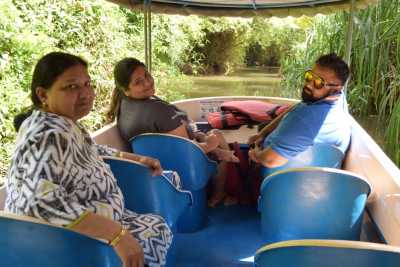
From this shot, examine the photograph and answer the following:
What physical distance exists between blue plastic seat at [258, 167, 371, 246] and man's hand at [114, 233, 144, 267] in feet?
1.69

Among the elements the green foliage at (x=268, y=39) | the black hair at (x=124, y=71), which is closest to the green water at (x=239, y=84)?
the green foliage at (x=268, y=39)

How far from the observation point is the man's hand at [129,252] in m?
1.14

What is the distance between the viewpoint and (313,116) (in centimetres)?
195

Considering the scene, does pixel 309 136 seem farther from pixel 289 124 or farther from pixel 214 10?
pixel 214 10

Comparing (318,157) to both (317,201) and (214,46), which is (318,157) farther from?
(214,46)

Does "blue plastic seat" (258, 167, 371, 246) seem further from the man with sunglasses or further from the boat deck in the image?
the man with sunglasses

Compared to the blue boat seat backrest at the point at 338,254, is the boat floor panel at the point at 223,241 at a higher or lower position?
lower

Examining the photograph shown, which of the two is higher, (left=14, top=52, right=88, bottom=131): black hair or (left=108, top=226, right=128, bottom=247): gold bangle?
(left=14, top=52, right=88, bottom=131): black hair

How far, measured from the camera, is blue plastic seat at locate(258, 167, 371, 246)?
141 centimetres

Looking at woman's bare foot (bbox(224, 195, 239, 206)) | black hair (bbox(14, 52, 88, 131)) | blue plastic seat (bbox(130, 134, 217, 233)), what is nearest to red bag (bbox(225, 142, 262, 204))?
woman's bare foot (bbox(224, 195, 239, 206))

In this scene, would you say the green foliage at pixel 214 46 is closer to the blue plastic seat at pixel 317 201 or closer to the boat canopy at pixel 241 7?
the boat canopy at pixel 241 7

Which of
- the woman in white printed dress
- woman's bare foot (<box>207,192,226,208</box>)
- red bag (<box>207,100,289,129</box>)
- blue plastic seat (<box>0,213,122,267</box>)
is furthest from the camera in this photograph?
red bag (<box>207,100,289,129</box>)

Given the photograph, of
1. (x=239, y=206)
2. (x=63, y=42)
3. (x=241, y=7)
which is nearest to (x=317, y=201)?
(x=239, y=206)

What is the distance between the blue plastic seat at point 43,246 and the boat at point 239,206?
430 millimetres
